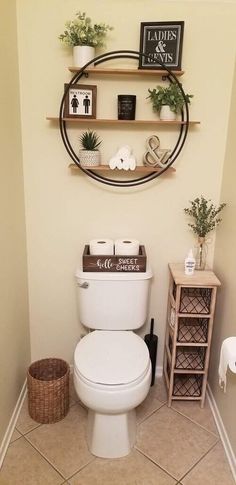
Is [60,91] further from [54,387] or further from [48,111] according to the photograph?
[54,387]

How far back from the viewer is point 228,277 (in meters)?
1.78

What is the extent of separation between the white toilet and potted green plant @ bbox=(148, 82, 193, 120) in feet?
2.66

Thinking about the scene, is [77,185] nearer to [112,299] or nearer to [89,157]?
[89,157]

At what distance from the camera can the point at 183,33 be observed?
1.67 meters

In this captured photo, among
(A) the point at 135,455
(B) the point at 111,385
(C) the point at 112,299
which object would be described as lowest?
(A) the point at 135,455

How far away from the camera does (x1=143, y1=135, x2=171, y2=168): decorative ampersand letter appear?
181 centimetres

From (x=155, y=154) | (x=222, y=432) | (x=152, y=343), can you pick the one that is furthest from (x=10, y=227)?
(x=222, y=432)

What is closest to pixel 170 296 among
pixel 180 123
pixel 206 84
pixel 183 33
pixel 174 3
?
pixel 180 123

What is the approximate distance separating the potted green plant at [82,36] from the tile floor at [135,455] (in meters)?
1.83

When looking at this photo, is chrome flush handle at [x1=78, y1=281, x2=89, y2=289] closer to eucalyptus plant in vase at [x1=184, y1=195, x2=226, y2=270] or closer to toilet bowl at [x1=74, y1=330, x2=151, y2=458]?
toilet bowl at [x1=74, y1=330, x2=151, y2=458]

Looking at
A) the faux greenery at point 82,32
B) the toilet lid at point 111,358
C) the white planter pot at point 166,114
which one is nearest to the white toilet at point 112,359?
the toilet lid at point 111,358

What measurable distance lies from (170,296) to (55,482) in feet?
3.43

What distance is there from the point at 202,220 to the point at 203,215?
0.03 meters

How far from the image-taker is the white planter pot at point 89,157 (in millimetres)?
1762
